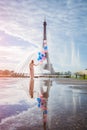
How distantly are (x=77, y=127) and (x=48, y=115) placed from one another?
118 cm

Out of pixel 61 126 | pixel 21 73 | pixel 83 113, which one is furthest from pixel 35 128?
pixel 21 73

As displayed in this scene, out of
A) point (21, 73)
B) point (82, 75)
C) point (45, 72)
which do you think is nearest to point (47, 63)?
point (45, 72)

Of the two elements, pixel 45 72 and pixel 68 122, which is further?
pixel 45 72

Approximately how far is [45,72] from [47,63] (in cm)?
263

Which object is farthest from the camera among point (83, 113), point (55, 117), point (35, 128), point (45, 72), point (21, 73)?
point (45, 72)

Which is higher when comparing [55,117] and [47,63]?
[47,63]

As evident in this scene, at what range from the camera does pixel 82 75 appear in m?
32.8

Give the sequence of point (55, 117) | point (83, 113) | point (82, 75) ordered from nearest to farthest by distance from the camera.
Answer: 1. point (55, 117)
2. point (83, 113)
3. point (82, 75)

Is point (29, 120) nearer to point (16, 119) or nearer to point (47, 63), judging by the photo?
point (16, 119)

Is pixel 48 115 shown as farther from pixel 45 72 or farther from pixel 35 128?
pixel 45 72

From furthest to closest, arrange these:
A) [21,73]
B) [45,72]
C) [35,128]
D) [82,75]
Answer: [45,72], [21,73], [82,75], [35,128]

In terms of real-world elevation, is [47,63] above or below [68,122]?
above

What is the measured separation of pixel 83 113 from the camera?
6.00 meters

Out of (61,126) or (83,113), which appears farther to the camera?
(83,113)
